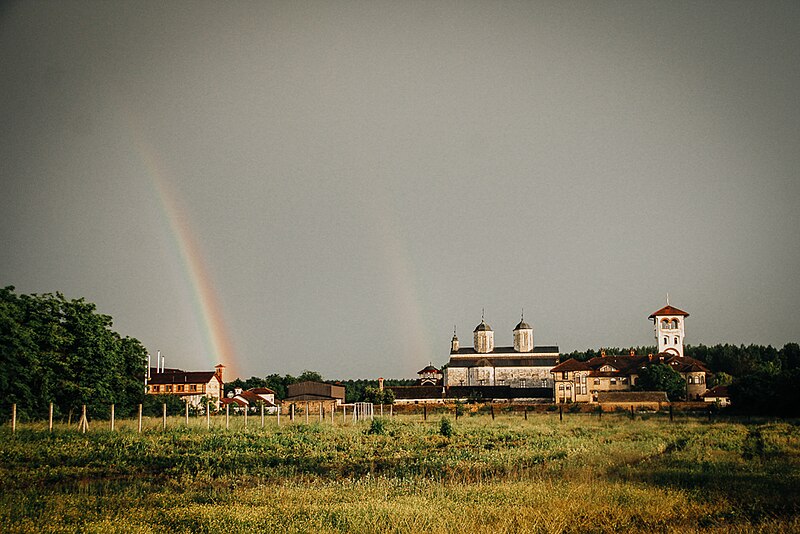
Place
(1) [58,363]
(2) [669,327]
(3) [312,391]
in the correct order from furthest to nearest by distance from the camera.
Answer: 1. (2) [669,327]
2. (3) [312,391]
3. (1) [58,363]

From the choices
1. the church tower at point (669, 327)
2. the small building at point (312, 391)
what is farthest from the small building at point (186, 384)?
the church tower at point (669, 327)

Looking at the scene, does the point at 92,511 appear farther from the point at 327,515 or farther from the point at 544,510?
the point at 544,510

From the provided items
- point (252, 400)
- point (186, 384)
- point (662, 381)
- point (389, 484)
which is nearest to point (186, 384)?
point (186, 384)

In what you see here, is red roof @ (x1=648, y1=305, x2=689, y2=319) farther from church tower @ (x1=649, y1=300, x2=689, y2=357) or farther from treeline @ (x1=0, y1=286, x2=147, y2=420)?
treeline @ (x1=0, y1=286, x2=147, y2=420)

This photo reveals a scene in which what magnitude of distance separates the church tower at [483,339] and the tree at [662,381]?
4506 centimetres

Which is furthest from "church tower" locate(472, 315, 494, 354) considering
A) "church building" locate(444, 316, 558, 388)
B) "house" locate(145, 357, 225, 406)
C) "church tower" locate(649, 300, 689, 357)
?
"house" locate(145, 357, 225, 406)

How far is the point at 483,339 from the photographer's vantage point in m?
141

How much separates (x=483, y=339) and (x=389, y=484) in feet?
408

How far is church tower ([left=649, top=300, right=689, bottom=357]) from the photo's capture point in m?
133

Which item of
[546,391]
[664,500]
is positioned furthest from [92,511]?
[546,391]

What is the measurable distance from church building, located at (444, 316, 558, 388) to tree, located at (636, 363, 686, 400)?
33.4 metres

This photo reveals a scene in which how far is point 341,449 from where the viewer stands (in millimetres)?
28531

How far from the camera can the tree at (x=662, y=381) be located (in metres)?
94.8

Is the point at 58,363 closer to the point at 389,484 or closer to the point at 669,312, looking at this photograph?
the point at 389,484
